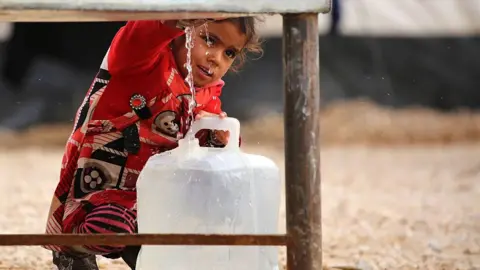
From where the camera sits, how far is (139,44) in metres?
2.63

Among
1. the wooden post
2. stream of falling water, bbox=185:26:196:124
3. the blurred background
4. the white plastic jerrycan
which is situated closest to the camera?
the wooden post

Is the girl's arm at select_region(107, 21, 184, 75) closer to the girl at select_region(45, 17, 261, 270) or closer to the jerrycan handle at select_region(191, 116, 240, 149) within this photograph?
the girl at select_region(45, 17, 261, 270)

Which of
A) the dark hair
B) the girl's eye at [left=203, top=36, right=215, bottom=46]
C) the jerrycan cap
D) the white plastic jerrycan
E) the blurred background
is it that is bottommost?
the white plastic jerrycan

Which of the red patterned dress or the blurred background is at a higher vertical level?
the blurred background

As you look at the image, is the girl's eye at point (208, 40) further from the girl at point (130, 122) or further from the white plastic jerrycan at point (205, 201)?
the white plastic jerrycan at point (205, 201)

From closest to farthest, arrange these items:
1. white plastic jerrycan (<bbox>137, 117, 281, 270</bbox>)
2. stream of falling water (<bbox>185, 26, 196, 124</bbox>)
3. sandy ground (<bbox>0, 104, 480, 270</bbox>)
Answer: white plastic jerrycan (<bbox>137, 117, 281, 270</bbox>) → stream of falling water (<bbox>185, 26, 196, 124</bbox>) → sandy ground (<bbox>0, 104, 480, 270</bbox>)

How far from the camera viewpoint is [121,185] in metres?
2.83

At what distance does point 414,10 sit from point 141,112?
30.8ft

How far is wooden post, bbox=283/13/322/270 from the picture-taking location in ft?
6.61

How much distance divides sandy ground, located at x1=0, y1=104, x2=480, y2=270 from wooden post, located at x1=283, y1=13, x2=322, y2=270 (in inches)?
55.4

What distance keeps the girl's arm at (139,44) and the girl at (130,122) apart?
1 centimetres

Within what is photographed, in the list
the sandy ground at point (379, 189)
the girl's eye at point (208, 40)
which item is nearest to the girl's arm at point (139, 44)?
the girl's eye at point (208, 40)

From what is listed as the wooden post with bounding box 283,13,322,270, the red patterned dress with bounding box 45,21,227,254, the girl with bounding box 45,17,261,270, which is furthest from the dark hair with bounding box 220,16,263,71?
the wooden post with bounding box 283,13,322,270

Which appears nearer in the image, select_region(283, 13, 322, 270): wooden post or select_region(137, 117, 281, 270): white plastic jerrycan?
select_region(283, 13, 322, 270): wooden post
